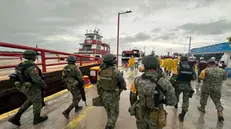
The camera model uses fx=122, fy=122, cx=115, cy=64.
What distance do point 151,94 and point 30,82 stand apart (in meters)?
2.64

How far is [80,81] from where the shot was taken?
3.40 meters

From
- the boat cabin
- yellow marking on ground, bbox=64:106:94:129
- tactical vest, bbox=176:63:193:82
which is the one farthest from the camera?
the boat cabin

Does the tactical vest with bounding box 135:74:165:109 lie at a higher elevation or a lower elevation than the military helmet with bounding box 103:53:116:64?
lower

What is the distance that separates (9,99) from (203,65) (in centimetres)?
1068

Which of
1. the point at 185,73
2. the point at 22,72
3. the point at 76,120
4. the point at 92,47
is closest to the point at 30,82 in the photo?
the point at 22,72

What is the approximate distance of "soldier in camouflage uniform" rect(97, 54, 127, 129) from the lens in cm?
266

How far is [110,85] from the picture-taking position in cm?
267

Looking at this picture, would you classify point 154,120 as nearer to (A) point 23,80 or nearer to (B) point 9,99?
(A) point 23,80

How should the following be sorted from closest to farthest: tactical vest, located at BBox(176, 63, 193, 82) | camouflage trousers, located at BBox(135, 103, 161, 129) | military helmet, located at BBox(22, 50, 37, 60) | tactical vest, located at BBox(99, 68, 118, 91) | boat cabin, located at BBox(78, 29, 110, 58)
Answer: camouflage trousers, located at BBox(135, 103, 161, 129) < tactical vest, located at BBox(99, 68, 118, 91) < military helmet, located at BBox(22, 50, 37, 60) < tactical vest, located at BBox(176, 63, 193, 82) < boat cabin, located at BBox(78, 29, 110, 58)

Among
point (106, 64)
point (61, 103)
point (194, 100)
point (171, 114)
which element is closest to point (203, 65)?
point (194, 100)

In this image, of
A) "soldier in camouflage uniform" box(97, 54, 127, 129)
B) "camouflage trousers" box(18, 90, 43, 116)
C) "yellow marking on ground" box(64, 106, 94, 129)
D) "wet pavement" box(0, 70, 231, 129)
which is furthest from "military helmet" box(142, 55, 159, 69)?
"camouflage trousers" box(18, 90, 43, 116)

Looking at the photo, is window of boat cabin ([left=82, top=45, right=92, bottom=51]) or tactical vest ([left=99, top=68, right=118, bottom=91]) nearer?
tactical vest ([left=99, top=68, right=118, bottom=91])

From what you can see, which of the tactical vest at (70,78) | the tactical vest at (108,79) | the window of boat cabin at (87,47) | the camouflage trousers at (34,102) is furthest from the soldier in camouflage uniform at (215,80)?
the window of boat cabin at (87,47)

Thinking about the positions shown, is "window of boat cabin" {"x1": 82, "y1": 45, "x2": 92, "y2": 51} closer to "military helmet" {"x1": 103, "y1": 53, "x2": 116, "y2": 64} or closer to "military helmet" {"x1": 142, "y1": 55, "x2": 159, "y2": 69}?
"military helmet" {"x1": 103, "y1": 53, "x2": 116, "y2": 64}
